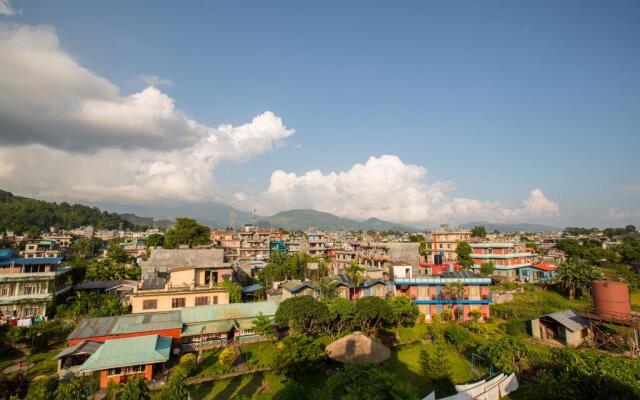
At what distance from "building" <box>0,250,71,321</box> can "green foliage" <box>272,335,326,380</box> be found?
1160 inches

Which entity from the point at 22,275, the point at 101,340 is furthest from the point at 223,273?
the point at 22,275

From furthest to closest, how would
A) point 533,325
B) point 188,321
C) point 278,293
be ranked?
point 278,293, point 533,325, point 188,321

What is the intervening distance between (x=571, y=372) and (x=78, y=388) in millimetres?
24207

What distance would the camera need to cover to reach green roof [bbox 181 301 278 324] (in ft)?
94.6

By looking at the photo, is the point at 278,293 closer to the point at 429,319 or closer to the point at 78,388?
the point at 429,319

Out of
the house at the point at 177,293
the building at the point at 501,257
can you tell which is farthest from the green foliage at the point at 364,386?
the building at the point at 501,257

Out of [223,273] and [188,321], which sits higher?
[223,273]

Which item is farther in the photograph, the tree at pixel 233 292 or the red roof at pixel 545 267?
the red roof at pixel 545 267

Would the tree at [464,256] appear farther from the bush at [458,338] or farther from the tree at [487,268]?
the bush at [458,338]

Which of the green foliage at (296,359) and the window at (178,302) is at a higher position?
the window at (178,302)

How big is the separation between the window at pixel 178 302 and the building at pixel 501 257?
172 feet

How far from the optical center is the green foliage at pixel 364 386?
12.2 metres

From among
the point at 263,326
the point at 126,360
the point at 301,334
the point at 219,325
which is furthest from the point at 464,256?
the point at 126,360

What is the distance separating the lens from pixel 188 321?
2823 cm
